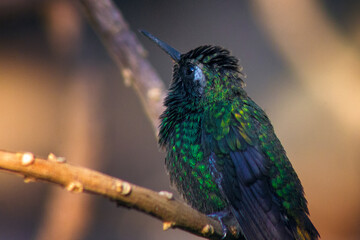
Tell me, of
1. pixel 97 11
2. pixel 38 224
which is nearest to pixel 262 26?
pixel 97 11

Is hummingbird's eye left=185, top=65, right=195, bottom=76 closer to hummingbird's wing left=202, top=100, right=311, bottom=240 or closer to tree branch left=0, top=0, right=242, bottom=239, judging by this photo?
hummingbird's wing left=202, top=100, right=311, bottom=240

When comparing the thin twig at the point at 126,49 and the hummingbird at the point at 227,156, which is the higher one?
the thin twig at the point at 126,49

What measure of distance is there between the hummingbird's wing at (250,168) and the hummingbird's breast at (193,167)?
3cm

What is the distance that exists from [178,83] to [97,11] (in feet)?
2.04

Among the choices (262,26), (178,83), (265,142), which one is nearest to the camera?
(265,142)

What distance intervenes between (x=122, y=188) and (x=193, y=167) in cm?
59

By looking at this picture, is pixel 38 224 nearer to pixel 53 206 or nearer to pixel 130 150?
pixel 53 206

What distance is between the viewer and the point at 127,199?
896mm

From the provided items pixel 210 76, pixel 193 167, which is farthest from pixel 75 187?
pixel 210 76

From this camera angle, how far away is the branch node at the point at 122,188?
0.87 meters

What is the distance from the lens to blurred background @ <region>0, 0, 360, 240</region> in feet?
8.18

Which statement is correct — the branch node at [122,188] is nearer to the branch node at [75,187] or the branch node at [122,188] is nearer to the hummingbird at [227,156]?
the branch node at [75,187]

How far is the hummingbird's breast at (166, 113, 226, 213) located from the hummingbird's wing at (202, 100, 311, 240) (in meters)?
0.03

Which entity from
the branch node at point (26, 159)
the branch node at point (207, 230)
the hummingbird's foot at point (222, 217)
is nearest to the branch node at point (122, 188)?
the branch node at point (26, 159)
